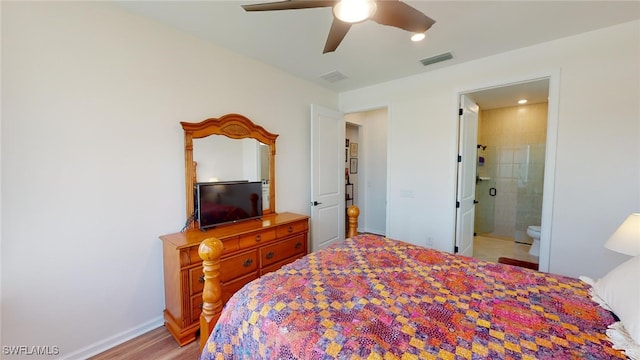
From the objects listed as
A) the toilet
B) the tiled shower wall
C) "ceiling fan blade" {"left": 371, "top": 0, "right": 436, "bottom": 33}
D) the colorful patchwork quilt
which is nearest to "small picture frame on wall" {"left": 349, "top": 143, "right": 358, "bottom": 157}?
the tiled shower wall

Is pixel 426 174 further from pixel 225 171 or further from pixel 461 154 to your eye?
pixel 225 171

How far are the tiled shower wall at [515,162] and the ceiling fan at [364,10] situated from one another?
4424mm

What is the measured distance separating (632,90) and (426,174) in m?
1.83

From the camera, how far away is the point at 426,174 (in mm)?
3260

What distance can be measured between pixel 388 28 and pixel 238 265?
249 centimetres

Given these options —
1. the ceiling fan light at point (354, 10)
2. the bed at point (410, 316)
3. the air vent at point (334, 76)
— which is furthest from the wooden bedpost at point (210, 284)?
the air vent at point (334, 76)

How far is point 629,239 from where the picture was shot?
1479 mm

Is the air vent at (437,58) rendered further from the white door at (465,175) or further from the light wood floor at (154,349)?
the light wood floor at (154,349)

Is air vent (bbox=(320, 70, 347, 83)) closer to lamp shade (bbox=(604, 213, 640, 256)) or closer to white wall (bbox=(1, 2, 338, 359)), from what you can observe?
white wall (bbox=(1, 2, 338, 359))

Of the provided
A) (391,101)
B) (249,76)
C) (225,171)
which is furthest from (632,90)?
(225,171)

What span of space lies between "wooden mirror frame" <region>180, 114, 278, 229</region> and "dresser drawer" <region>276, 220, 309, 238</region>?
0.42 m

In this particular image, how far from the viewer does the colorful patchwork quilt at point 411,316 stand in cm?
92

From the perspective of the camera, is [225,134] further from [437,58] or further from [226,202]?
[437,58]

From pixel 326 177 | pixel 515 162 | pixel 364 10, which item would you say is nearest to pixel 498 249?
pixel 515 162
